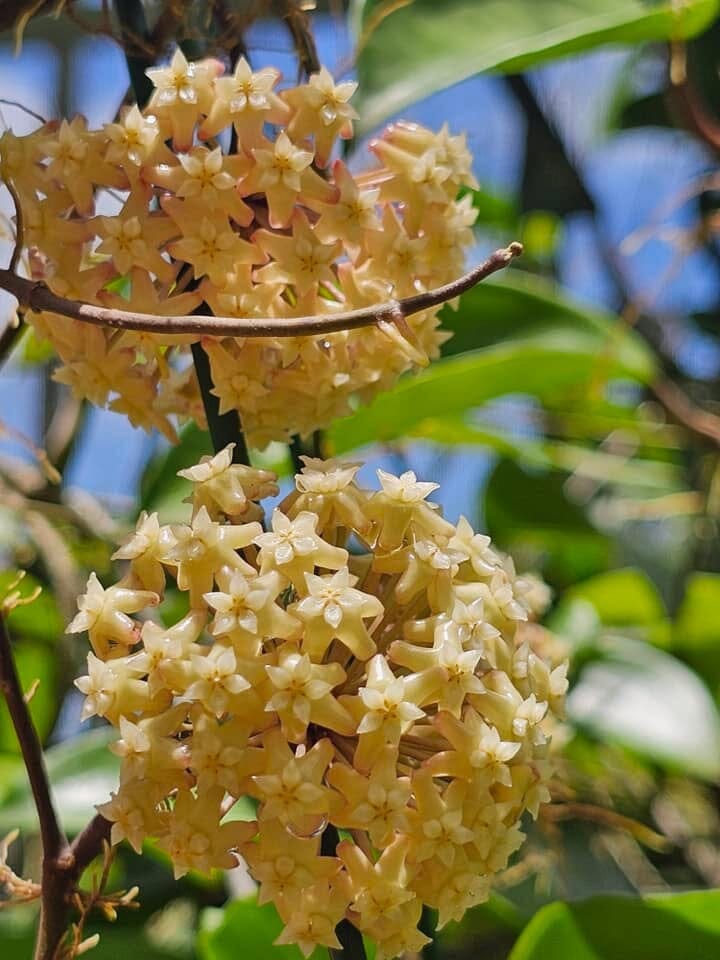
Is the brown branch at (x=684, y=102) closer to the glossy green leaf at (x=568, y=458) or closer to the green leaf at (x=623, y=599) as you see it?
the glossy green leaf at (x=568, y=458)

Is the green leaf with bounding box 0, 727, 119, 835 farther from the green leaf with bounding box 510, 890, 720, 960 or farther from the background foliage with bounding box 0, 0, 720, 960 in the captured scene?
the green leaf with bounding box 510, 890, 720, 960

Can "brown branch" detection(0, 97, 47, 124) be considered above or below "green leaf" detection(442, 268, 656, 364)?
above

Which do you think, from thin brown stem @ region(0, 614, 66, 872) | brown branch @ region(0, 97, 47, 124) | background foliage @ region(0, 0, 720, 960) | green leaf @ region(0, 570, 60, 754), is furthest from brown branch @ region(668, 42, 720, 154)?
green leaf @ region(0, 570, 60, 754)

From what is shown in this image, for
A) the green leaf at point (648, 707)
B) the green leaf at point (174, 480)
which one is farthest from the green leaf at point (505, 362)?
the green leaf at point (648, 707)

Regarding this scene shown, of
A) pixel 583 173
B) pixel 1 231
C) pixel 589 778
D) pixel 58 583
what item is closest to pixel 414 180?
pixel 1 231

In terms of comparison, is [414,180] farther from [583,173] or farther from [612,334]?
[583,173]

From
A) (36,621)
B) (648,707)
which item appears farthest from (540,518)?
(36,621)
